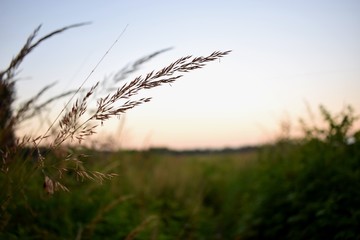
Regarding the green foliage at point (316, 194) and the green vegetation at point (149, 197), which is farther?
the green foliage at point (316, 194)

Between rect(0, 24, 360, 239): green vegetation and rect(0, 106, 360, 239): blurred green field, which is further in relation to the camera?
rect(0, 106, 360, 239): blurred green field

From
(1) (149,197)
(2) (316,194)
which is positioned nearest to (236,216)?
(1) (149,197)

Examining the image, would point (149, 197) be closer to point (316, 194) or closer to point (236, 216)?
point (236, 216)

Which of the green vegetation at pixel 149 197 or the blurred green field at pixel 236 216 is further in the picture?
the blurred green field at pixel 236 216

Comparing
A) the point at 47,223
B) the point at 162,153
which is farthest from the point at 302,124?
the point at 162,153

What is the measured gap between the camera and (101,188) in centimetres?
367

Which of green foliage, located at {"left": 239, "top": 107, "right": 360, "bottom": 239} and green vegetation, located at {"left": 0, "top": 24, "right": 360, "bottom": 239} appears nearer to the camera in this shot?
green vegetation, located at {"left": 0, "top": 24, "right": 360, "bottom": 239}

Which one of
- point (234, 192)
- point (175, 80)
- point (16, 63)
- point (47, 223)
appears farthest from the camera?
point (234, 192)

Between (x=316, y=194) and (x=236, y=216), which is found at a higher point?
(x=316, y=194)

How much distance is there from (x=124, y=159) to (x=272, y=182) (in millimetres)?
2523

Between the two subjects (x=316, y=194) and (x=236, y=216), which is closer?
(x=316, y=194)

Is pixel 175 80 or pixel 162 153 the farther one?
pixel 162 153

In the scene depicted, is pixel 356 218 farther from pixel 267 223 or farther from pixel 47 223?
pixel 47 223

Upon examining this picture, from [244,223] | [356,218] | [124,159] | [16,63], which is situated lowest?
[244,223]
